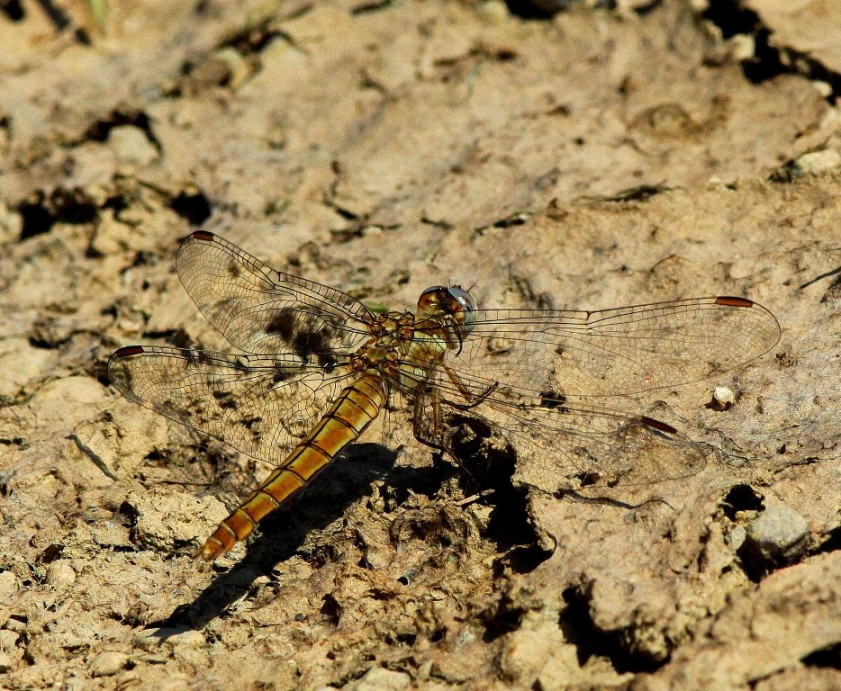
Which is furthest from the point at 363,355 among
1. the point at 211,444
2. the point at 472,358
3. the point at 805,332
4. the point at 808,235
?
the point at 808,235

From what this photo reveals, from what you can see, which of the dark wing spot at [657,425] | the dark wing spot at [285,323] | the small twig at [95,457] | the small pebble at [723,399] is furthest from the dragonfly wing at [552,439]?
the small twig at [95,457]

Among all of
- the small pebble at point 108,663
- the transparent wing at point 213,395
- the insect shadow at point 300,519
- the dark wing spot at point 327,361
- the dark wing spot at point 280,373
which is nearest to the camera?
the small pebble at point 108,663

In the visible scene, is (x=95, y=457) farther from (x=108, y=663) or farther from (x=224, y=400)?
(x=108, y=663)

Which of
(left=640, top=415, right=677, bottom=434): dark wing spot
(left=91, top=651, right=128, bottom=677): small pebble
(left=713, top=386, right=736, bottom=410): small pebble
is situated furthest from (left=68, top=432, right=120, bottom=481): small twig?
(left=713, top=386, right=736, bottom=410): small pebble

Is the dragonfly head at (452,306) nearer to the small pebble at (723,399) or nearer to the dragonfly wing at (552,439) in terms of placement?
the dragonfly wing at (552,439)

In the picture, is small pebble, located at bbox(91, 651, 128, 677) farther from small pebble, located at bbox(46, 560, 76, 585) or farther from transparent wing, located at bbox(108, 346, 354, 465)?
transparent wing, located at bbox(108, 346, 354, 465)

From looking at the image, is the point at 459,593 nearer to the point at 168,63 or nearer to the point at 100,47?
the point at 168,63

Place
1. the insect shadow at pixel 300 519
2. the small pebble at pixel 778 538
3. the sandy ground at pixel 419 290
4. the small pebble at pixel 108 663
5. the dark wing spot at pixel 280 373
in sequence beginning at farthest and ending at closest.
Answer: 1. the dark wing spot at pixel 280 373
2. the insect shadow at pixel 300 519
3. the small pebble at pixel 108 663
4. the sandy ground at pixel 419 290
5. the small pebble at pixel 778 538
